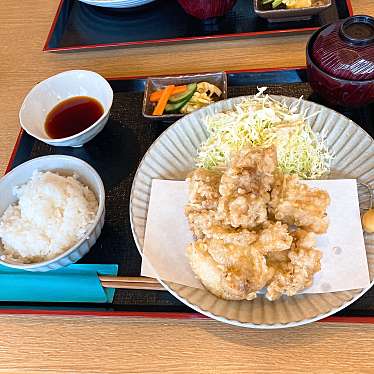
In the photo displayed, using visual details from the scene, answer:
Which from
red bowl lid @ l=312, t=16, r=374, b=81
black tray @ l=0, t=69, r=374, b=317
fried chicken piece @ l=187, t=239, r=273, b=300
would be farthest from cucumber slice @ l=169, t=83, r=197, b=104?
fried chicken piece @ l=187, t=239, r=273, b=300

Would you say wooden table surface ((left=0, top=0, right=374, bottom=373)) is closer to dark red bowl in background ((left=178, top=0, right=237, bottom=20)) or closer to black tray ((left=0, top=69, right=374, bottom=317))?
black tray ((left=0, top=69, right=374, bottom=317))

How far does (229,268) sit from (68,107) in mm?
1207

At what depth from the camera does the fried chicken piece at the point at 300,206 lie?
1.42m

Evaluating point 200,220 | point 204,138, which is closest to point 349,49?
point 204,138

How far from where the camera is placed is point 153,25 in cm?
244

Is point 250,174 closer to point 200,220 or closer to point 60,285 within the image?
point 200,220

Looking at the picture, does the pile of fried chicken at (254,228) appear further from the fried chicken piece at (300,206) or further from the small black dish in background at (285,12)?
the small black dish in background at (285,12)

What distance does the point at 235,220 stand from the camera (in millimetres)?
1398

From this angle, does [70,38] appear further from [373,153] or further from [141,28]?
[373,153]

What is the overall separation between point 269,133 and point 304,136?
0.16 metres

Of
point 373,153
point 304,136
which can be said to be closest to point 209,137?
point 304,136

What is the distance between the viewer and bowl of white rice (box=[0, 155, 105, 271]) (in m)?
1.57

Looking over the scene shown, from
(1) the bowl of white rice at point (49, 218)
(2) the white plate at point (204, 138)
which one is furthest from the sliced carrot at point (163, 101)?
(1) the bowl of white rice at point (49, 218)

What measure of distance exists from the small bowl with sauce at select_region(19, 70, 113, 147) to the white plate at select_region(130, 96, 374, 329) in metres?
0.35
